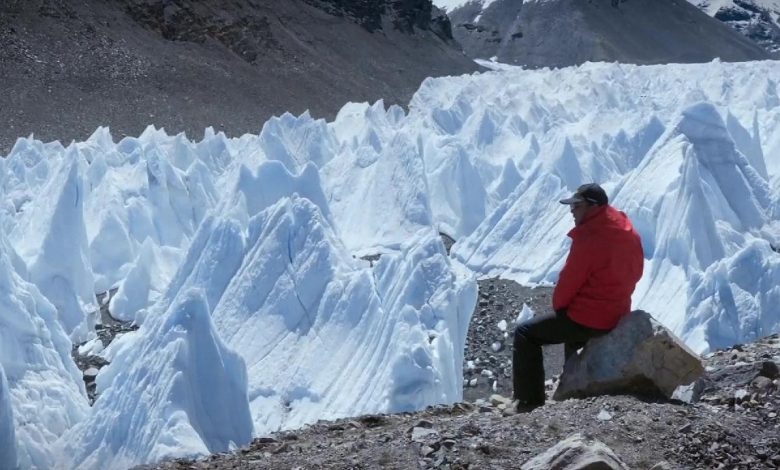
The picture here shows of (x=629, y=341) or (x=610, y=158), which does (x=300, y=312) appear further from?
(x=610, y=158)

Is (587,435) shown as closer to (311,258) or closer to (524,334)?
(524,334)

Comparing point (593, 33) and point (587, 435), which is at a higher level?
point (587, 435)

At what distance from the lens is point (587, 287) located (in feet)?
15.8

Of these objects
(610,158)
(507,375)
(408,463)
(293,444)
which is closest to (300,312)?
(507,375)

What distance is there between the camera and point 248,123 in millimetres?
43250

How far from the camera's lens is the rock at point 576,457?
3529 mm

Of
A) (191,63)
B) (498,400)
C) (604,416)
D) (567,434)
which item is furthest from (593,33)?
(567,434)

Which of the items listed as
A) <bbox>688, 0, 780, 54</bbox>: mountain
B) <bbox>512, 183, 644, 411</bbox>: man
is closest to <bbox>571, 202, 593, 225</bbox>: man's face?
<bbox>512, 183, 644, 411</bbox>: man

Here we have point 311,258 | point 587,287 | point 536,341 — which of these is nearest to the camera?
point 587,287

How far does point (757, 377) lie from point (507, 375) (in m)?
8.71

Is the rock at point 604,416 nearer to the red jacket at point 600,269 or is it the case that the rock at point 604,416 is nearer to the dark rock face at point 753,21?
the red jacket at point 600,269

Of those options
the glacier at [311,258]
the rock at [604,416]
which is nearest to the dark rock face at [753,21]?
the glacier at [311,258]

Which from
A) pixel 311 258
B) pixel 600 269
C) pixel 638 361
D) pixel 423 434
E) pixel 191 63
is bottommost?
pixel 191 63

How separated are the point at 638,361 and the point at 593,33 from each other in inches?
2922
